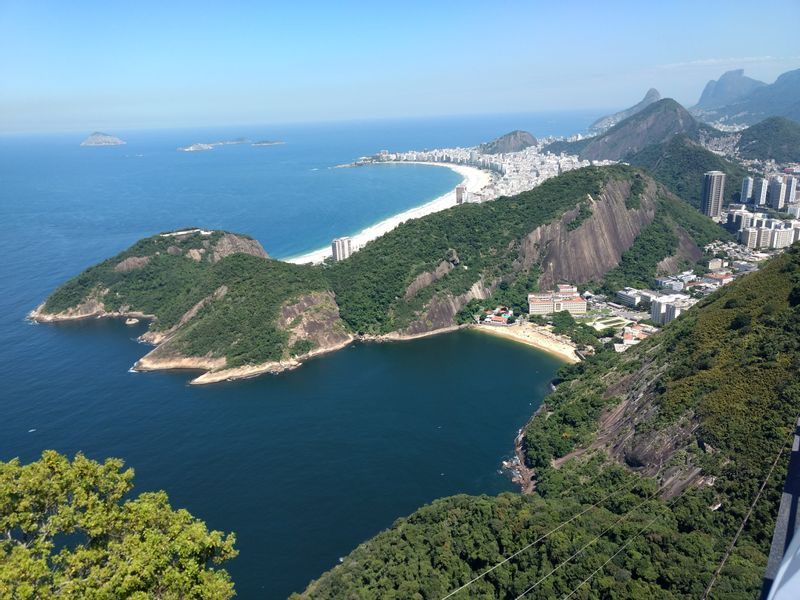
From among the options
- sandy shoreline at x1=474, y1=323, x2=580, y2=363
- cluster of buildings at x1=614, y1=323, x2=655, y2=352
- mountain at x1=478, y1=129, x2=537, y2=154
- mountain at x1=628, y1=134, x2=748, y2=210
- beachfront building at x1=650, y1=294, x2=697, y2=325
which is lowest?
→ sandy shoreline at x1=474, y1=323, x2=580, y2=363

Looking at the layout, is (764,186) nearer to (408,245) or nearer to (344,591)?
(408,245)

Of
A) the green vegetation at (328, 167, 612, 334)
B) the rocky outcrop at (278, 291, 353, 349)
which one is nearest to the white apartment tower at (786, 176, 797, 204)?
the green vegetation at (328, 167, 612, 334)

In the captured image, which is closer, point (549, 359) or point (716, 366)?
point (716, 366)

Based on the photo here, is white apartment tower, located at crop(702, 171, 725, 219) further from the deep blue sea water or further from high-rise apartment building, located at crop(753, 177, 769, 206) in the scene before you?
the deep blue sea water

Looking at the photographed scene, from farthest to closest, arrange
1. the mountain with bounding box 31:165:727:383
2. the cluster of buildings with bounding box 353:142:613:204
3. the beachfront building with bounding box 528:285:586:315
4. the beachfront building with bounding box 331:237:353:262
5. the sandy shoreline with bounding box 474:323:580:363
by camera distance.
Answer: the cluster of buildings with bounding box 353:142:613:204 → the beachfront building with bounding box 331:237:353:262 → the beachfront building with bounding box 528:285:586:315 → the mountain with bounding box 31:165:727:383 → the sandy shoreline with bounding box 474:323:580:363

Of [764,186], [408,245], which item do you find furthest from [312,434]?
[764,186]

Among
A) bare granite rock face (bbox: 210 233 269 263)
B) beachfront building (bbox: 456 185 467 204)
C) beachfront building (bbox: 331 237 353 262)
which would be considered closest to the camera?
bare granite rock face (bbox: 210 233 269 263)
